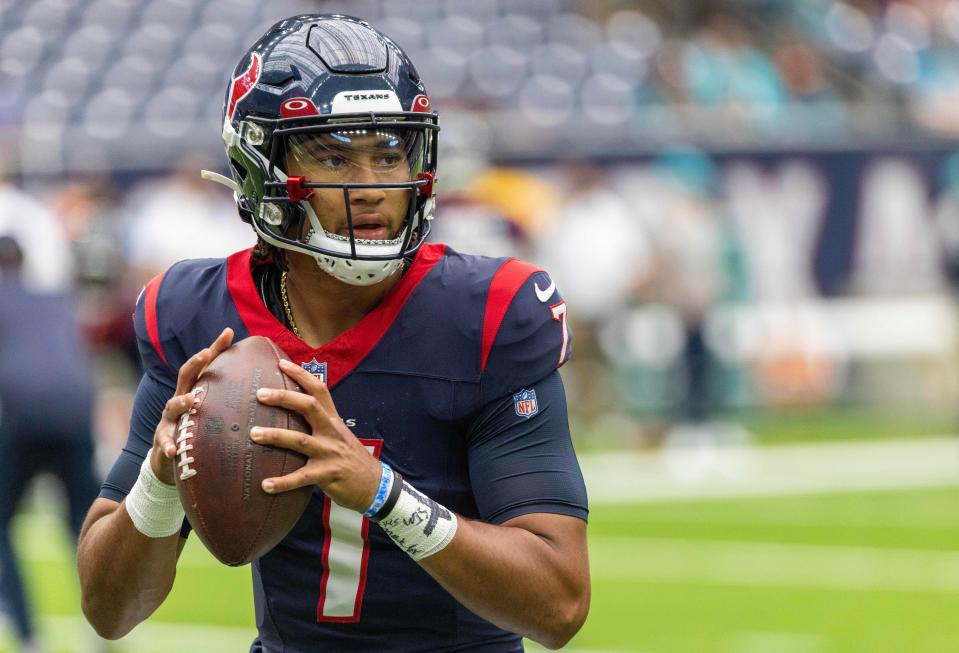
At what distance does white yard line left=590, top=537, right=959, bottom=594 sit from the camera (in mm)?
7262

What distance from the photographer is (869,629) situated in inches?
253

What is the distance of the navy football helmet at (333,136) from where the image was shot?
2543 mm

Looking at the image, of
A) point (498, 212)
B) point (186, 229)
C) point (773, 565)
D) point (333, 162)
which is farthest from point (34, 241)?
point (333, 162)

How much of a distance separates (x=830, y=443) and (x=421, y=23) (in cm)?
545

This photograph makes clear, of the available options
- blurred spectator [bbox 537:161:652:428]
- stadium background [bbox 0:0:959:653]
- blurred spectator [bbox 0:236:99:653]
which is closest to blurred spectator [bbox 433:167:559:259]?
stadium background [bbox 0:0:959:653]

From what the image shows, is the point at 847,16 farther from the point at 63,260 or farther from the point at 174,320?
the point at 174,320

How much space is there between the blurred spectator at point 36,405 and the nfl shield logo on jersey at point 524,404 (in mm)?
3938

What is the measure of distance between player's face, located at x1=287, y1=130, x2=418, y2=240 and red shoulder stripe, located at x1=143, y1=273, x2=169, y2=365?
1.13 ft

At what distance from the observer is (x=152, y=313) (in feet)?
8.81

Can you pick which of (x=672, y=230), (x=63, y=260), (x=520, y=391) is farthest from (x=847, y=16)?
(x=520, y=391)

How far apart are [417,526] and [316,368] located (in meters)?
0.38

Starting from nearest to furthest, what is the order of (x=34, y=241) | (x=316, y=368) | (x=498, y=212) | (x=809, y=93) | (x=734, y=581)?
(x=316, y=368)
(x=734, y=581)
(x=34, y=241)
(x=498, y=212)
(x=809, y=93)

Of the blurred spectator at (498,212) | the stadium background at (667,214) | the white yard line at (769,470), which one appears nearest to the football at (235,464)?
the stadium background at (667,214)

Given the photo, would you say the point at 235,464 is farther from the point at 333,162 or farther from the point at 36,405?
the point at 36,405
